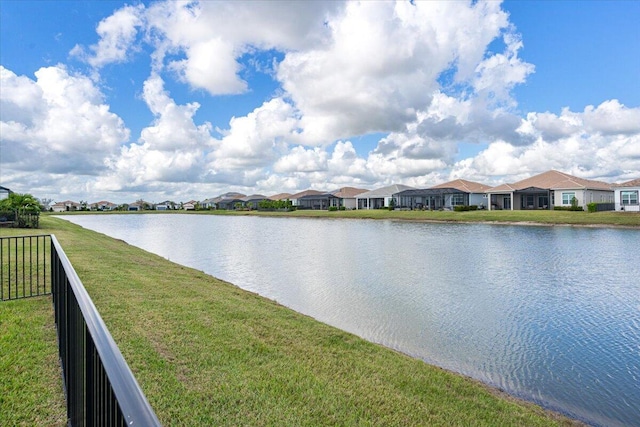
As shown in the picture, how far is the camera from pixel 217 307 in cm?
762

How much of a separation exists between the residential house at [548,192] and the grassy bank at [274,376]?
47.7 m

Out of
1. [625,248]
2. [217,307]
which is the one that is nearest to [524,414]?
[217,307]

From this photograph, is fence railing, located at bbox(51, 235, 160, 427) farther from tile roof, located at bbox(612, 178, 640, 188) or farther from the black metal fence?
tile roof, located at bbox(612, 178, 640, 188)

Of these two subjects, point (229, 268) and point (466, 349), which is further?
point (229, 268)

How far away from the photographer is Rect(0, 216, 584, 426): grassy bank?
4016 mm

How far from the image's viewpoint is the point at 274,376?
4.72 m

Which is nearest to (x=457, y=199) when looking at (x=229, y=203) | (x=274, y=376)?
(x=274, y=376)

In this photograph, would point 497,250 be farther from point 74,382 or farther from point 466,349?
point 74,382

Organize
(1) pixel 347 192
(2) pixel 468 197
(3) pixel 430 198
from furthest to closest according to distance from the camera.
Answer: (1) pixel 347 192, (3) pixel 430 198, (2) pixel 468 197

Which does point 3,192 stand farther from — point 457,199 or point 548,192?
point 548,192

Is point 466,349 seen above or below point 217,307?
below

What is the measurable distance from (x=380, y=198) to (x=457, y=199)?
16510 mm

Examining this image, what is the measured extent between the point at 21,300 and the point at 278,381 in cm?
540

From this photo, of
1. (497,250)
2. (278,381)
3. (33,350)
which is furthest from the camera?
(497,250)
